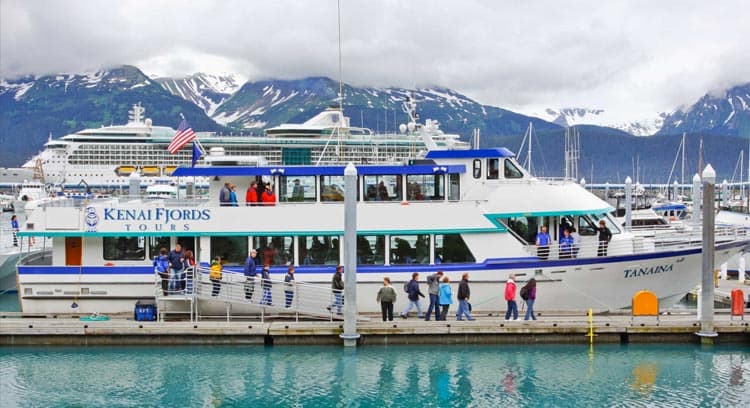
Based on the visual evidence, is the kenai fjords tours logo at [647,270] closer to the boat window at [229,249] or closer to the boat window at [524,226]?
the boat window at [524,226]

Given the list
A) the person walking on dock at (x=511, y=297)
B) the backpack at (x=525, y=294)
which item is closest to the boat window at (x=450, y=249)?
the person walking on dock at (x=511, y=297)

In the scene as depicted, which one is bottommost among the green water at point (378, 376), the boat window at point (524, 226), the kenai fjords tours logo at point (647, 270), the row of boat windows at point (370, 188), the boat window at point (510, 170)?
the green water at point (378, 376)

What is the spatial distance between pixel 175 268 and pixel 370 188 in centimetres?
527

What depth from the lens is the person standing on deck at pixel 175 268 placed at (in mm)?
19016

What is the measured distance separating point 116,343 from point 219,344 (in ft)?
7.67

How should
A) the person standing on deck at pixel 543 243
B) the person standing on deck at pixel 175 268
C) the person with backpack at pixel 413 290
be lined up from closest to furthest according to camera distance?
the person with backpack at pixel 413 290 → the person standing on deck at pixel 175 268 → the person standing on deck at pixel 543 243

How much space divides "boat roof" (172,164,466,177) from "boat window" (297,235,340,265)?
5.49 ft

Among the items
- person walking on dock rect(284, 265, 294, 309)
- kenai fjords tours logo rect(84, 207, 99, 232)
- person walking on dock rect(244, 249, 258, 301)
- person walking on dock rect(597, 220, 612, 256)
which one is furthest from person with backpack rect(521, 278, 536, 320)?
kenai fjords tours logo rect(84, 207, 99, 232)

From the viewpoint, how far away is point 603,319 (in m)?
18.8

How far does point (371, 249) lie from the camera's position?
2045cm

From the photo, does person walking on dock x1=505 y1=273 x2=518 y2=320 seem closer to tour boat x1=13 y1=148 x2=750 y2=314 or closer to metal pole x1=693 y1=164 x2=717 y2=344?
tour boat x1=13 y1=148 x2=750 y2=314

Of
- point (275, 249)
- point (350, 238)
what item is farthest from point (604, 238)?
point (275, 249)

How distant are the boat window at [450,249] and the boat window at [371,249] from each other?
1.41 meters

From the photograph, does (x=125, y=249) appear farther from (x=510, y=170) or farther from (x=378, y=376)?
(x=510, y=170)
